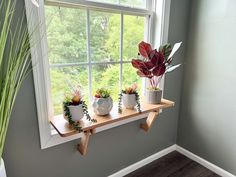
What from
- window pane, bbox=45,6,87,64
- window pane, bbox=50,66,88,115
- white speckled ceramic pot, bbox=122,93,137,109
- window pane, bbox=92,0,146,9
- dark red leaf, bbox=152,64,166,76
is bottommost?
white speckled ceramic pot, bbox=122,93,137,109

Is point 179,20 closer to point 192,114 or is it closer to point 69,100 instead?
point 192,114

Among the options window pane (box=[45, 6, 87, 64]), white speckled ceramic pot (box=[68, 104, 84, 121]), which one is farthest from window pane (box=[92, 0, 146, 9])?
white speckled ceramic pot (box=[68, 104, 84, 121])

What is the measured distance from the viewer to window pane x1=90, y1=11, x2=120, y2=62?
1.36 metres

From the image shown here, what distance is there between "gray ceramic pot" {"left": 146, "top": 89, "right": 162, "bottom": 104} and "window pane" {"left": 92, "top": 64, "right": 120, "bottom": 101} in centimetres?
29

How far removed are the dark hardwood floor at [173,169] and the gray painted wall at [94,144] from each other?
0.13 metres

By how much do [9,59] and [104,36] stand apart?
0.77m

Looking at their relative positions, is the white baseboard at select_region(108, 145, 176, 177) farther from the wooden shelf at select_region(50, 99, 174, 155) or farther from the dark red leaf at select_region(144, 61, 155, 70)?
the dark red leaf at select_region(144, 61, 155, 70)

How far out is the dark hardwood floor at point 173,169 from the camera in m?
1.77

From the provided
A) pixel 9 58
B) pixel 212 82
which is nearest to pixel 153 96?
pixel 212 82

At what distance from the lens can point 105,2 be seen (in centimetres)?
135

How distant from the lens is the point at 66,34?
4.10 feet

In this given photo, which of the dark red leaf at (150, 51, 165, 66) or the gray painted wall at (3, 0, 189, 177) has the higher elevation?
the dark red leaf at (150, 51, 165, 66)

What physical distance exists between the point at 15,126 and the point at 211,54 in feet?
5.68

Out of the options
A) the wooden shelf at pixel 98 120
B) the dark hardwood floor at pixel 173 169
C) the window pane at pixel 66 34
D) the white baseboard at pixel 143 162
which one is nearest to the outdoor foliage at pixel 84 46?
the window pane at pixel 66 34
